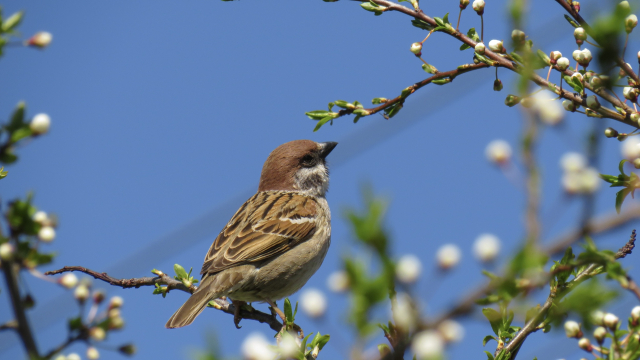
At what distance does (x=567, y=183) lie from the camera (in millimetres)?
1264

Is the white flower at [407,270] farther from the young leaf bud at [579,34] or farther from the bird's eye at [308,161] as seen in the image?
the bird's eye at [308,161]

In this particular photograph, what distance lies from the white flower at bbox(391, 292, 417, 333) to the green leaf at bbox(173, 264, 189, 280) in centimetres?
321

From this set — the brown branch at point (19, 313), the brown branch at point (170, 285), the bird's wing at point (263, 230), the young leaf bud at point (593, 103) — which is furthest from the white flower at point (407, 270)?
the bird's wing at point (263, 230)

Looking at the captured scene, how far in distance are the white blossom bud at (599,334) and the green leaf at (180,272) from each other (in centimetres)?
303

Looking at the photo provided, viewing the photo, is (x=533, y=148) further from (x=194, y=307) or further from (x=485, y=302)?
(x=194, y=307)

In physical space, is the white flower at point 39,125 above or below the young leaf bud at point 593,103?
above

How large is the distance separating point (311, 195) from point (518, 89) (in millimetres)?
5378

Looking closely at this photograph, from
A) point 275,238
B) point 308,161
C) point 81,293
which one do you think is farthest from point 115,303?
point 308,161

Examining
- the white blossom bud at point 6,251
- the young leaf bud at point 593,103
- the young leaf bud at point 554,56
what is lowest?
the young leaf bud at point 593,103

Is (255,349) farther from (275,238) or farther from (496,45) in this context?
(275,238)

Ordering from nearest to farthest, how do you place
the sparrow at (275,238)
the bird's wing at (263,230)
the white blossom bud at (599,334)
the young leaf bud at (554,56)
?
the white blossom bud at (599,334), the young leaf bud at (554,56), the sparrow at (275,238), the bird's wing at (263,230)

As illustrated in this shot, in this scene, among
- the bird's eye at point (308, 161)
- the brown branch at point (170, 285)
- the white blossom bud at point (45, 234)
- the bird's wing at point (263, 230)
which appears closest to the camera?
the white blossom bud at point (45, 234)

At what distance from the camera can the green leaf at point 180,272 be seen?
435 centimetres

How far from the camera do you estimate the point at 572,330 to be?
212 cm
